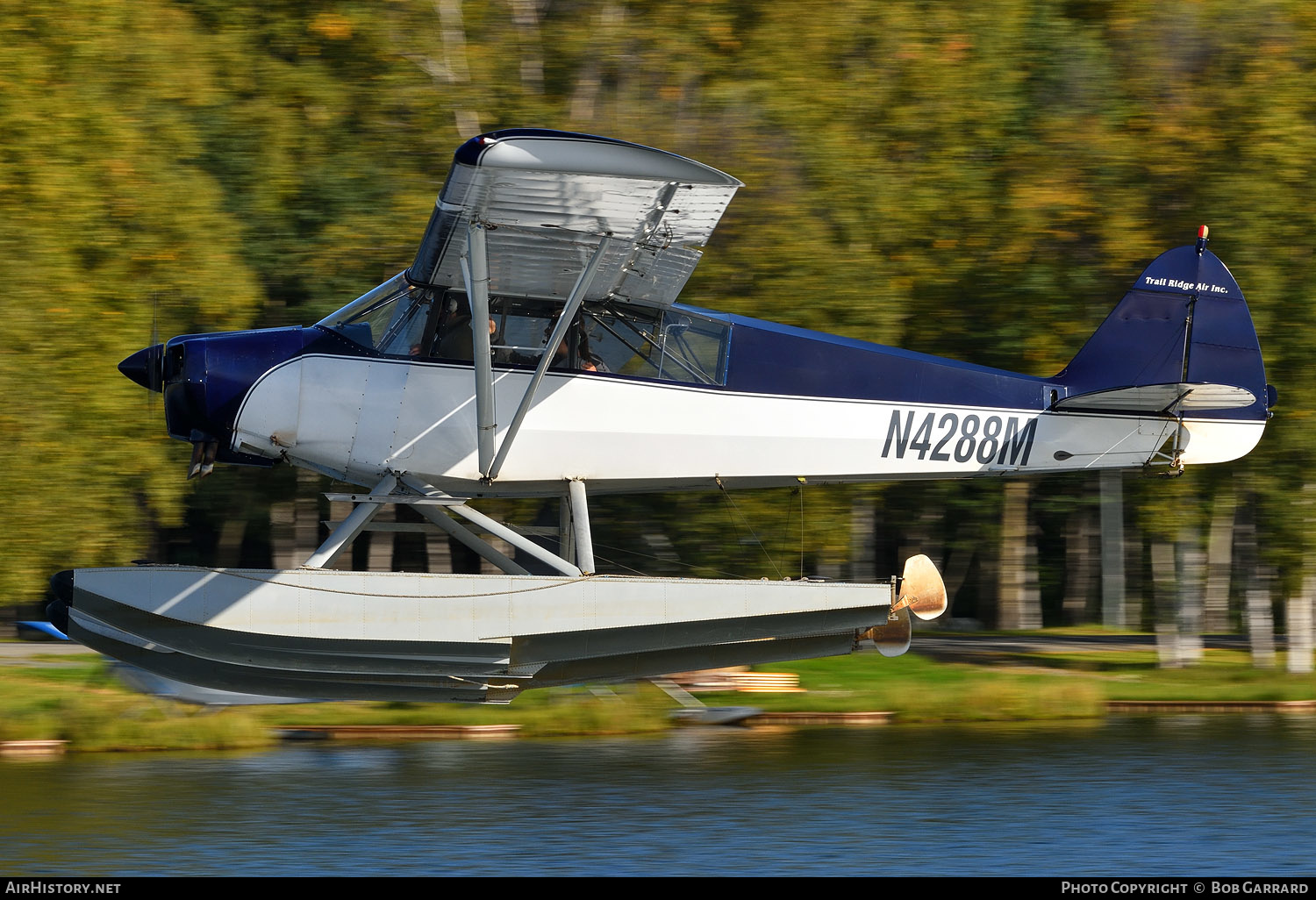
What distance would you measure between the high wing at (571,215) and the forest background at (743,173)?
6.95 metres

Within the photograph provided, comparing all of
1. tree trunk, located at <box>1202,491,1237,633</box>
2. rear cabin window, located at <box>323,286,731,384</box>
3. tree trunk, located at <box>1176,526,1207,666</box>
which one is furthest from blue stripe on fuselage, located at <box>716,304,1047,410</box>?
tree trunk, located at <box>1176,526,1207,666</box>

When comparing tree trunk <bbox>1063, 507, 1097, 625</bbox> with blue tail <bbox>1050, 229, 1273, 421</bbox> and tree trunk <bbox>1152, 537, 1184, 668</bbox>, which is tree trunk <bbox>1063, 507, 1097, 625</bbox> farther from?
blue tail <bbox>1050, 229, 1273, 421</bbox>

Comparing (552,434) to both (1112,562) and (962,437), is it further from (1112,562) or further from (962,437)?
(1112,562)

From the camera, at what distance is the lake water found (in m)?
9.70

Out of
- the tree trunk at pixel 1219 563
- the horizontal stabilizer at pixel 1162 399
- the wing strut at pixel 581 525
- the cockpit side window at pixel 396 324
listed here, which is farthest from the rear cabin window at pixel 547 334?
the tree trunk at pixel 1219 563

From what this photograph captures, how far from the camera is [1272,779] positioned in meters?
13.0

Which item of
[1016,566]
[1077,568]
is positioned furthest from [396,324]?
[1077,568]

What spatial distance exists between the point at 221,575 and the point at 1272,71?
1391 cm

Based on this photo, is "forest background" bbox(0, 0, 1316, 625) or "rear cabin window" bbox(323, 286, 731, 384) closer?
"rear cabin window" bbox(323, 286, 731, 384)

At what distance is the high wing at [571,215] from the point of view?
712 centimetres

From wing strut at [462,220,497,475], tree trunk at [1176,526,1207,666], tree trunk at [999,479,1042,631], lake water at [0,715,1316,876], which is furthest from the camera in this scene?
tree trunk at [999,479,1042,631]

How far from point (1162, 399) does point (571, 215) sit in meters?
4.26

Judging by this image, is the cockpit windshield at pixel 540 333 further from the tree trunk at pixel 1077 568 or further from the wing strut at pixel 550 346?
the tree trunk at pixel 1077 568

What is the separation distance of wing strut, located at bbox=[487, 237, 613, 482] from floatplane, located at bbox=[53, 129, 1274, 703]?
0.8 inches
